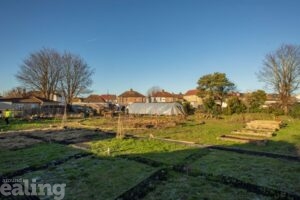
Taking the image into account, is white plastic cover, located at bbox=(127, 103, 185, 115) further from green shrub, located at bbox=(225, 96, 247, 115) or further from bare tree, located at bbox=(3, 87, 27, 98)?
bare tree, located at bbox=(3, 87, 27, 98)

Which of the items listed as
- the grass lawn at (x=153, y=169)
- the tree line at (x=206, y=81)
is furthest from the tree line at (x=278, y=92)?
the grass lawn at (x=153, y=169)

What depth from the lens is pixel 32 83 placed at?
43531mm

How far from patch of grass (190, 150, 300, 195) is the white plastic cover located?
2286cm

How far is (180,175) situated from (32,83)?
4323 cm

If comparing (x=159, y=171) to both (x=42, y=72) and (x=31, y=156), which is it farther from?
(x=42, y=72)

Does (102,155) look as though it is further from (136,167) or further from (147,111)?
(147,111)

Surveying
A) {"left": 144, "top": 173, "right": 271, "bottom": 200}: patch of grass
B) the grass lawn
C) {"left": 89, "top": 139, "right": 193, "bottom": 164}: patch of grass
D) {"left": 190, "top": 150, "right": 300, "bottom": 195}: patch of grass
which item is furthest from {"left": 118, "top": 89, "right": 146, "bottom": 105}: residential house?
{"left": 144, "top": 173, "right": 271, "bottom": 200}: patch of grass

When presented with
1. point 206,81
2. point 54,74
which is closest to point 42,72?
point 54,74

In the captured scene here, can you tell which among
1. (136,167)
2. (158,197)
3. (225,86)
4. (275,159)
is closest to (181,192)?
(158,197)

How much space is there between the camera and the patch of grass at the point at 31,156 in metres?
8.25

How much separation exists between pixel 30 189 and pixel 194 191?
14.0 feet

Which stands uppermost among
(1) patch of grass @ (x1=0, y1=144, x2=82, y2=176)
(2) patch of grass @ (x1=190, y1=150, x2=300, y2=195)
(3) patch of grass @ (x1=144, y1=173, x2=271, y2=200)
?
(1) patch of grass @ (x1=0, y1=144, x2=82, y2=176)

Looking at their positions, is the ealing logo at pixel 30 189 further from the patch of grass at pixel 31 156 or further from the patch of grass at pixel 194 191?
the patch of grass at pixel 194 191

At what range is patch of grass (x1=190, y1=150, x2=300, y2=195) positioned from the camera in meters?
6.60
